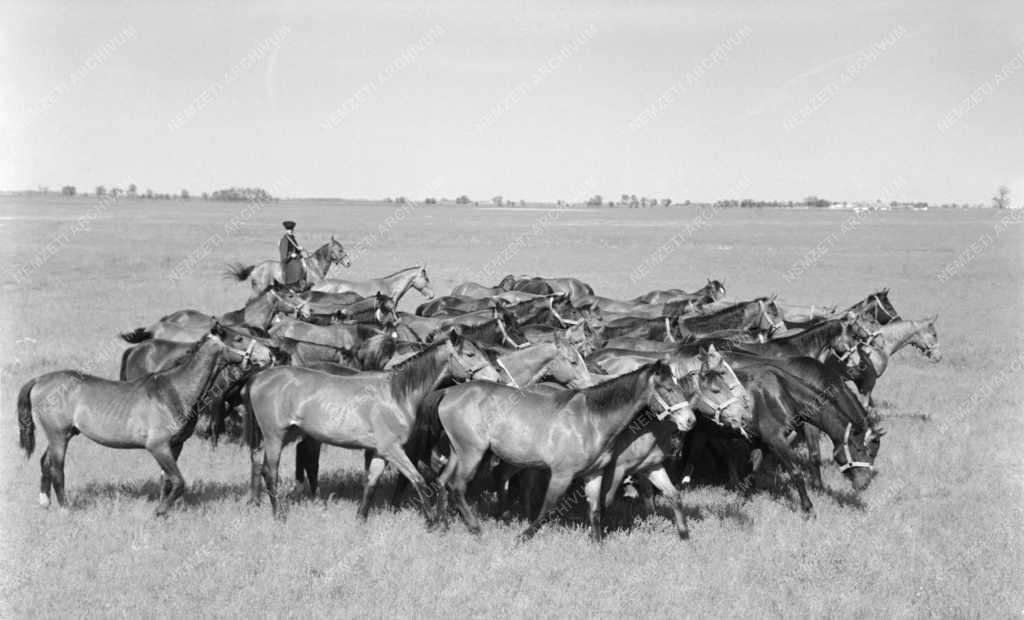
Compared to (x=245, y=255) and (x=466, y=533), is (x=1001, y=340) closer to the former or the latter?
(x=466, y=533)

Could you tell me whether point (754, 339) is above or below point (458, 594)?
above

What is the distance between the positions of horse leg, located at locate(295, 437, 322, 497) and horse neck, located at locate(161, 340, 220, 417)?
1388mm

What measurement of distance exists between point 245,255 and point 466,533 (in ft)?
125

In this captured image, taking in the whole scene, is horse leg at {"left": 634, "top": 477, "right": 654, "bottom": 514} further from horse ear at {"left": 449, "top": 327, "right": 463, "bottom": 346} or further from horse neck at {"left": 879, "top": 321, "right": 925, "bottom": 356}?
horse neck at {"left": 879, "top": 321, "right": 925, "bottom": 356}

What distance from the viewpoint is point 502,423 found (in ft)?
28.9

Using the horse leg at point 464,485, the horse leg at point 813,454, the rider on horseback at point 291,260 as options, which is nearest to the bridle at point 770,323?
the horse leg at point 813,454

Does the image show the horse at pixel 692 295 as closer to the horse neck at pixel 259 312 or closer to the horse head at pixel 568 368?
the horse neck at pixel 259 312

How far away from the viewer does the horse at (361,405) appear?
9.21 meters

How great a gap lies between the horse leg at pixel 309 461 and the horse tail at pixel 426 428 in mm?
1275

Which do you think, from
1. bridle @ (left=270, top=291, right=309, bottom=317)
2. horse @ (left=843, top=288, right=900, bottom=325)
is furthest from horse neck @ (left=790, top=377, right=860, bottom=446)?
bridle @ (left=270, top=291, right=309, bottom=317)

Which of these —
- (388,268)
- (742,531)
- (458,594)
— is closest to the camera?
(458,594)

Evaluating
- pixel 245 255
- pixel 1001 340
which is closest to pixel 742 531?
pixel 1001 340

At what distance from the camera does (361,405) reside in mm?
9266

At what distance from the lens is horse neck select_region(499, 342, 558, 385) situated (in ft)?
34.5
